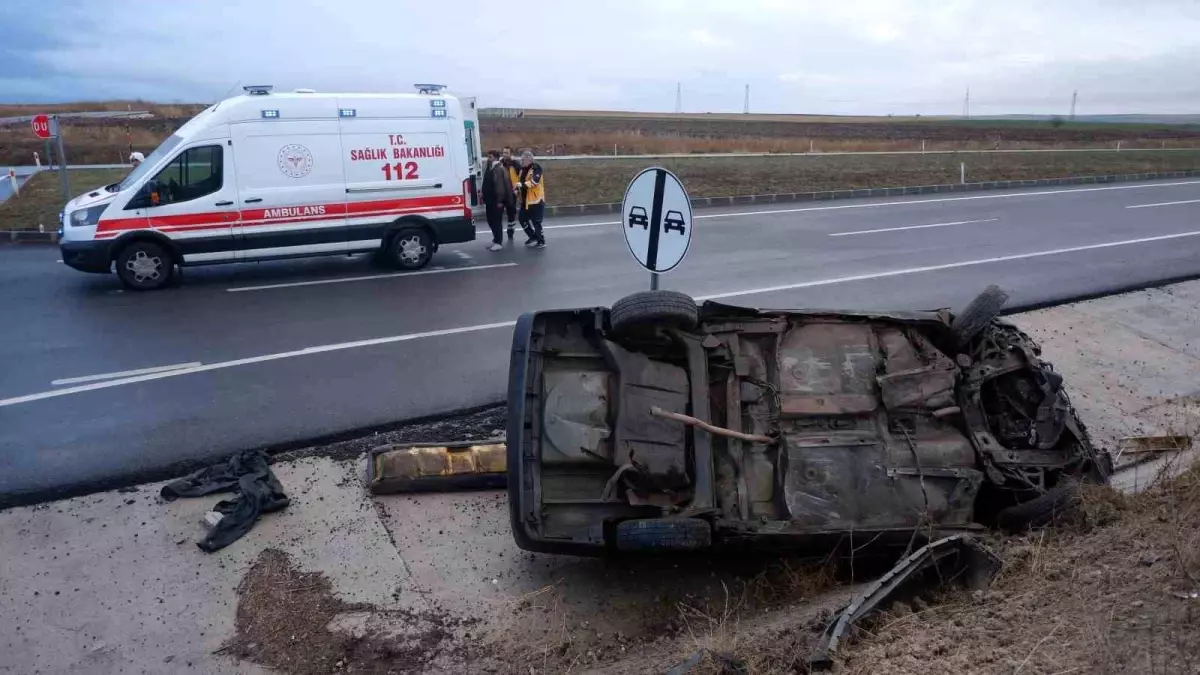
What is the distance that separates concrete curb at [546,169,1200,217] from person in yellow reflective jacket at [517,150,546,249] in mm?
4301

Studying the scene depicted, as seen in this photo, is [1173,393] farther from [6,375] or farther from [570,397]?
[6,375]

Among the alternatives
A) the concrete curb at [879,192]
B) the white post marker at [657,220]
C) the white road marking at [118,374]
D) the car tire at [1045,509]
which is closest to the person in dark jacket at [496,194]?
the concrete curb at [879,192]

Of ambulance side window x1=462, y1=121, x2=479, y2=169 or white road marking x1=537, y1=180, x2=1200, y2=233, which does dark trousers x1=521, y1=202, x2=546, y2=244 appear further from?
white road marking x1=537, y1=180, x2=1200, y2=233

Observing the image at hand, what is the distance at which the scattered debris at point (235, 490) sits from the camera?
557 cm

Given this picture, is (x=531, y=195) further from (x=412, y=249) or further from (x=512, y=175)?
(x=412, y=249)

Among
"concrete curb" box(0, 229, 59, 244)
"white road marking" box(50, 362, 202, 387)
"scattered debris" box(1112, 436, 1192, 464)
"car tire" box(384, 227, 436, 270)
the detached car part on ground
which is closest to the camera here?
the detached car part on ground

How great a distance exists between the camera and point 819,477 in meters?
5.03

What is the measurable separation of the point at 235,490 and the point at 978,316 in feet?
17.6

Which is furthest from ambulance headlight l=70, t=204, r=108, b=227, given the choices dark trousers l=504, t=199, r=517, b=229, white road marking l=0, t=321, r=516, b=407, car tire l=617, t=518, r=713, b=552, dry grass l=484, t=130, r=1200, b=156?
dry grass l=484, t=130, r=1200, b=156

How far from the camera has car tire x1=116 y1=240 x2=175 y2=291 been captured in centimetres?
1193

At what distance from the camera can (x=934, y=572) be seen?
4406 millimetres

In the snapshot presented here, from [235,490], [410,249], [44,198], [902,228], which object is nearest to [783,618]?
[235,490]

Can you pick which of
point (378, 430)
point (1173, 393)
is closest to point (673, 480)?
point (378, 430)

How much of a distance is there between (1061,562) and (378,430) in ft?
17.1
